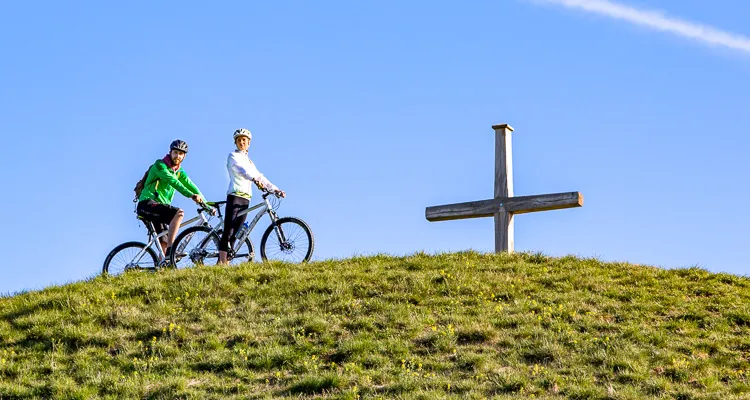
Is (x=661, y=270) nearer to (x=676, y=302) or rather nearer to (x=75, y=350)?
(x=676, y=302)

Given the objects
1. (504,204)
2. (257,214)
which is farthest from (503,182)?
(257,214)

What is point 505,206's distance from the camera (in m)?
18.8

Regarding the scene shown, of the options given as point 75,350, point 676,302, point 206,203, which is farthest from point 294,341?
point 676,302

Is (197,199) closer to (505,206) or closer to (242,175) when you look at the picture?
(242,175)

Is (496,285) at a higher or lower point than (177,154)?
lower

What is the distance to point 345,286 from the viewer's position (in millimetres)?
15344

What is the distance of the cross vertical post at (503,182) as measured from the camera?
18797 millimetres

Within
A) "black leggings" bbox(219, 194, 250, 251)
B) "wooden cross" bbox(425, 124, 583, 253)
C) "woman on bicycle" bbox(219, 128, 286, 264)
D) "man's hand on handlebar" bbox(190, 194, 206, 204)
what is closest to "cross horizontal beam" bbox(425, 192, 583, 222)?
"wooden cross" bbox(425, 124, 583, 253)

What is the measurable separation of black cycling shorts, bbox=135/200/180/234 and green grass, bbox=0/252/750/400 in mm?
1150

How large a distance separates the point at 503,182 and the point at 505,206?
526 millimetres

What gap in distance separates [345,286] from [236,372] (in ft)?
11.3

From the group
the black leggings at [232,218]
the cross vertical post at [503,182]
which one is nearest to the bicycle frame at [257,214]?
the black leggings at [232,218]

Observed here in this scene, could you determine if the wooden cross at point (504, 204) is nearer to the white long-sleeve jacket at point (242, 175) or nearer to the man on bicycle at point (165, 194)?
A: the white long-sleeve jacket at point (242, 175)

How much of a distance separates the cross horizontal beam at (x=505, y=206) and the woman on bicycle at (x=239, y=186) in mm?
4249
